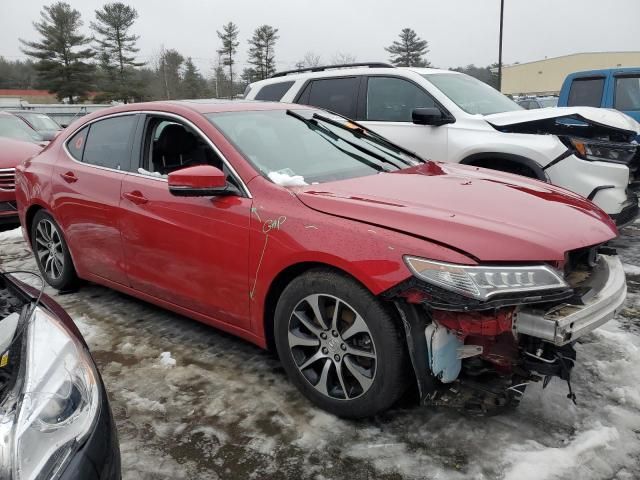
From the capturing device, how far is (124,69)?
51.9 meters

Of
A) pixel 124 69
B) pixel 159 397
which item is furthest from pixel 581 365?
pixel 124 69

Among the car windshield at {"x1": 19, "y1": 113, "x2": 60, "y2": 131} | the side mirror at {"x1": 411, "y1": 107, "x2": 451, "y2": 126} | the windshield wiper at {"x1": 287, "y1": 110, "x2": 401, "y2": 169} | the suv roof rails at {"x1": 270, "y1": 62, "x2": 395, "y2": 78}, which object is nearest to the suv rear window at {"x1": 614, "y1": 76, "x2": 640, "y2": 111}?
the suv roof rails at {"x1": 270, "y1": 62, "x2": 395, "y2": 78}

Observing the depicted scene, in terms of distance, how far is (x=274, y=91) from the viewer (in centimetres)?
694

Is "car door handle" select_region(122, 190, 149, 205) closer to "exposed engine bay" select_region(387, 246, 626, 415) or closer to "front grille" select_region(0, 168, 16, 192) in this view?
"exposed engine bay" select_region(387, 246, 626, 415)

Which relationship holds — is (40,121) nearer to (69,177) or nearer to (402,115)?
(69,177)

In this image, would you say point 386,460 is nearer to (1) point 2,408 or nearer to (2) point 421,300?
(2) point 421,300

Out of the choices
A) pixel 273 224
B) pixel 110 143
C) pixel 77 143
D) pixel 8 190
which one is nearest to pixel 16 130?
pixel 8 190

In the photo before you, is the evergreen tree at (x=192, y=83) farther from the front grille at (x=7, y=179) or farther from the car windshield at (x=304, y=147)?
the car windshield at (x=304, y=147)

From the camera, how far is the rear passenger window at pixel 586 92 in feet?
28.3

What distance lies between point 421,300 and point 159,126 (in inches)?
89.2

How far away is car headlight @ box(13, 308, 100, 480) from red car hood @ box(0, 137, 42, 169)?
628 cm

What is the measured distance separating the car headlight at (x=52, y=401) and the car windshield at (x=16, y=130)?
918 centimetres

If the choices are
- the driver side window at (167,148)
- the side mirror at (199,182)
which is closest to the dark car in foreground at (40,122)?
the driver side window at (167,148)

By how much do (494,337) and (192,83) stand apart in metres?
57.8
